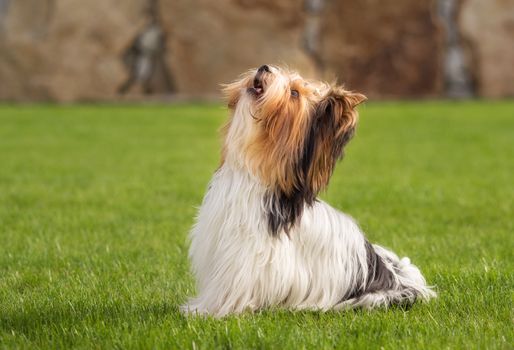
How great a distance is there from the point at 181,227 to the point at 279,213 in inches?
140

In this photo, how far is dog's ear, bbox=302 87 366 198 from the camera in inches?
186

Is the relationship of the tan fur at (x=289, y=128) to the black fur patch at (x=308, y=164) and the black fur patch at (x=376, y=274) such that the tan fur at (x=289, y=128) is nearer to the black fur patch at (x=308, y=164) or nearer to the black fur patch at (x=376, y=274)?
the black fur patch at (x=308, y=164)

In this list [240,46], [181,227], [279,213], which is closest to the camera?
[279,213]

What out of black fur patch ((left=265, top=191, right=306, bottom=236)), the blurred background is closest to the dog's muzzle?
black fur patch ((left=265, top=191, right=306, bottom=236))

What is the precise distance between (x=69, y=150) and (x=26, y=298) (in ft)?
28.5

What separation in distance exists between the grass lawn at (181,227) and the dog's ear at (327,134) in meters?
0.74

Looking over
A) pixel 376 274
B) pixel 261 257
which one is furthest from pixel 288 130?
pixel 376 274

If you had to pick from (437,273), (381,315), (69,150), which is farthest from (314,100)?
(69,150)

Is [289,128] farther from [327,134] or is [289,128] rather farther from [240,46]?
[240,46]

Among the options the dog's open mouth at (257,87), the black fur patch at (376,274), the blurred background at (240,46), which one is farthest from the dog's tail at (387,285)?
the blurred background at (240,46)

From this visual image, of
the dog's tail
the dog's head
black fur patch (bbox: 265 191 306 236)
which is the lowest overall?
the dog's tail

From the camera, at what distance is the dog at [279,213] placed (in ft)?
15.5

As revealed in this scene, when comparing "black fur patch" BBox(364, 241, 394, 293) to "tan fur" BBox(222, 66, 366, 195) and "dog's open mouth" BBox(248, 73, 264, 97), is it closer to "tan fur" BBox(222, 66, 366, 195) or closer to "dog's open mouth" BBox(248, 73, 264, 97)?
"tan fur" BBox(222, 66, 366, 195)

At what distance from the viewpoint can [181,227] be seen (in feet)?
27.4
